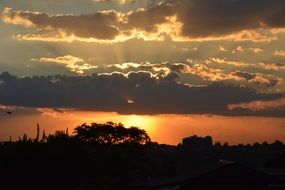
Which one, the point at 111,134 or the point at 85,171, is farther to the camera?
the point at 111,134

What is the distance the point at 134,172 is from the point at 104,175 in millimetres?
12822

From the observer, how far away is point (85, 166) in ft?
204

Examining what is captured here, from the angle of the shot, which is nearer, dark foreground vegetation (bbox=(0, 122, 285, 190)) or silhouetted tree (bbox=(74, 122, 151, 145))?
dark foreground vegetation (bbox=(0, 122, 285, 190))

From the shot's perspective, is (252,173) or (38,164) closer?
(252,173)

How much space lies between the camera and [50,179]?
59.9 m

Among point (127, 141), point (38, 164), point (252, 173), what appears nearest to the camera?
point (252, 173)

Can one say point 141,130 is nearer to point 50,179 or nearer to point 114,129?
point 114,129

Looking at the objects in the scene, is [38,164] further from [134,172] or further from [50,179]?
[134,172]

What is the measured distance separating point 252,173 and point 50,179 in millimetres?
20035

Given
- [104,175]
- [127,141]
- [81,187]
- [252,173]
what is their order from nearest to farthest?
[252,173], [81,187], [104,175], [127,141]

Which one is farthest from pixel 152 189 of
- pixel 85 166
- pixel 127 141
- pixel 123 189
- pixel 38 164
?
pixel 127 141

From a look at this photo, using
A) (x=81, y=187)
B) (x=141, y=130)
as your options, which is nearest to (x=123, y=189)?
(x=81, y=187)

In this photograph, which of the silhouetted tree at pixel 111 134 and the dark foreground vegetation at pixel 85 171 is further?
the silhouetted tree at pixel 111 134

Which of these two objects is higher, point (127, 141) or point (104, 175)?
point (127, 141)
